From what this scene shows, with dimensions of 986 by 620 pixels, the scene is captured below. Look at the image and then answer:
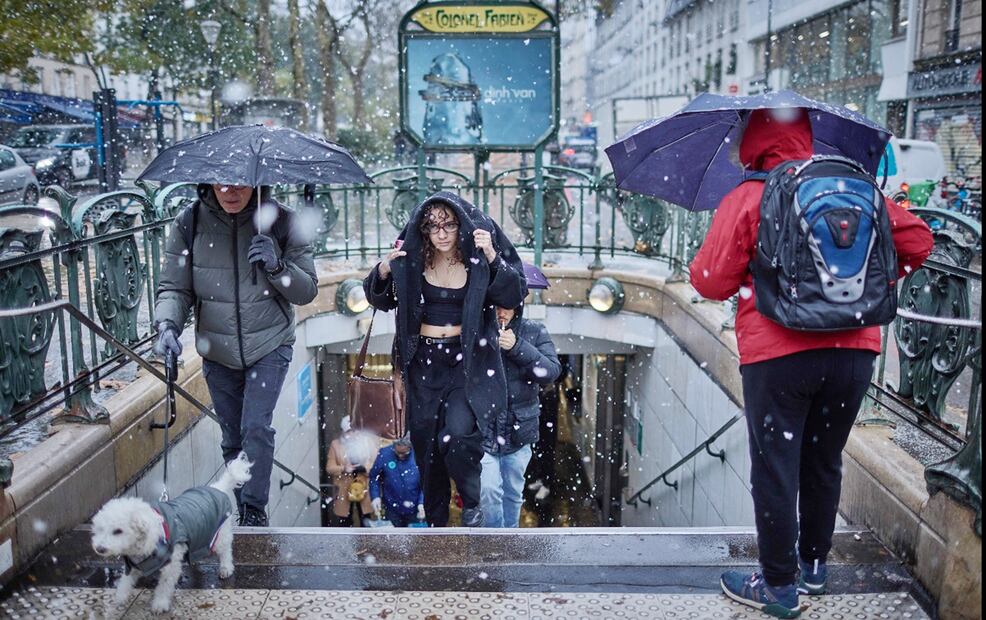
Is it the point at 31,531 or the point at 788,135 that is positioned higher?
the point at 788,135

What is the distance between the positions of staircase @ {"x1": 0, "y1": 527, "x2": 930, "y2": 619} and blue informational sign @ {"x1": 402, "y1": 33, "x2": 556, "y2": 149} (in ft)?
19.0

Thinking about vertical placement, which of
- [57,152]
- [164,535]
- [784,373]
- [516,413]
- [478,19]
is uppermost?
[478,19]

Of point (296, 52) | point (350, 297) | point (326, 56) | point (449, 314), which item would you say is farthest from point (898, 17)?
point (449, 314)

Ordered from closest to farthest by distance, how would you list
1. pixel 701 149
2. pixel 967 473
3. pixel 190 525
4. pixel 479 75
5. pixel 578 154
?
pixel 967 473
pixel 190 525
pixel 701 149
pixel 479 75
pixel 578 154

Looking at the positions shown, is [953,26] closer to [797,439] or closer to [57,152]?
[57,152]

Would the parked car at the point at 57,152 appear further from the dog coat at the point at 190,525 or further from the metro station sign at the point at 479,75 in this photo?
the dog coat at the point at 190,525

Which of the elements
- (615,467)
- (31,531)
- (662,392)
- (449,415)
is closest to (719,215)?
(449,415)

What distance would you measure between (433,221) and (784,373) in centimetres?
197

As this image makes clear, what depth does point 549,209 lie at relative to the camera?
988 centimetres

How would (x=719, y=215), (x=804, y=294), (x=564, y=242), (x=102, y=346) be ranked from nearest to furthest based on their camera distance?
(x=804, y=294)
(x=719, y=215)
(x=102, y=346)
(x=564, y=242)

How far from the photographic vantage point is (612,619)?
323 centimetres

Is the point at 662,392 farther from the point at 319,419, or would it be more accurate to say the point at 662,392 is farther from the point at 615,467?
the point at 319,419

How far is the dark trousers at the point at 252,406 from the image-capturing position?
434 centimetres

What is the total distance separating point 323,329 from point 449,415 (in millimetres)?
5169
